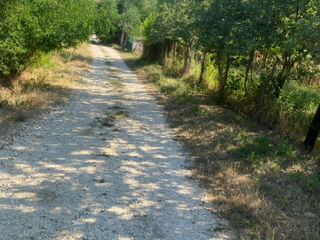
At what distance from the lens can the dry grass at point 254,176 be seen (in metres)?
4.29

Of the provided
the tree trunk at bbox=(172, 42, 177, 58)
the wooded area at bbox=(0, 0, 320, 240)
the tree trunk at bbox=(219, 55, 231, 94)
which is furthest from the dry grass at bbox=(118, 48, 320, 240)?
the tree trunk at bbox=(172, 42, 177, 58)

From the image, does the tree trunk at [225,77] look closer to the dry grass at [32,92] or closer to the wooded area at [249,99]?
the wooded area at [249,99]

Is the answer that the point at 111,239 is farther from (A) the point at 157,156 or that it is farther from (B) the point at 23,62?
(B) the point at 23,62

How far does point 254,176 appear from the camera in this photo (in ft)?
18.4

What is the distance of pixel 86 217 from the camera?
400 centimetres

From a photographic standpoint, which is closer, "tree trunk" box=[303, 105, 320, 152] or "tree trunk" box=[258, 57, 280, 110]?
"tree trunk" box=[303, 105, 320, 152]

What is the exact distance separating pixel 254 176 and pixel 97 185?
3.04 metres

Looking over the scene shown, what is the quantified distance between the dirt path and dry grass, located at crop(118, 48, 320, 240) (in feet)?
1.45

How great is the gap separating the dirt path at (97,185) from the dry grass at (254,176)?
1.45 feet

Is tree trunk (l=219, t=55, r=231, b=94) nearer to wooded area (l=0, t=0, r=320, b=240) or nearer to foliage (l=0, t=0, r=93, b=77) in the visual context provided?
wooded area (l=0, t=0, r=320, b=240)

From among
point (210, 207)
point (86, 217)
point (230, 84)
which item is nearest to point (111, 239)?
point (86, 217)

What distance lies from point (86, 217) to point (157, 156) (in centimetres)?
266

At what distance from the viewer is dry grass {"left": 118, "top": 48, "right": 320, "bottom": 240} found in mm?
4293

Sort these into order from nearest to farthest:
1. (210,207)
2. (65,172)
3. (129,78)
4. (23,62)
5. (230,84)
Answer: (210,207)
(65,172)
(23,62)
(230,84)
(129,78)
